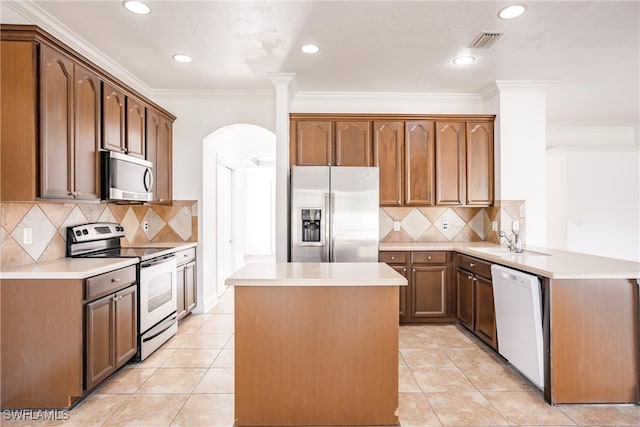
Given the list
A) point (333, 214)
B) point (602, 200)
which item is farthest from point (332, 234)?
point (602, 200)

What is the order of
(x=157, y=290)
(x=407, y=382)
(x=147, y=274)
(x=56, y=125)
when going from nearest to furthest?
(x=56, y=125) → (x=407, y=382) → (x=147, y=274) → (x=157, y=290)

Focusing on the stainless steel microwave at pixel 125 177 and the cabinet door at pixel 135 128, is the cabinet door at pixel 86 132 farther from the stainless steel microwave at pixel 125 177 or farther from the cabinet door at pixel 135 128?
the cabinet door at pixel 135 128

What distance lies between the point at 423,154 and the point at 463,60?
3.69ft

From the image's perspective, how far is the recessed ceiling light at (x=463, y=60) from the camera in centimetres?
338

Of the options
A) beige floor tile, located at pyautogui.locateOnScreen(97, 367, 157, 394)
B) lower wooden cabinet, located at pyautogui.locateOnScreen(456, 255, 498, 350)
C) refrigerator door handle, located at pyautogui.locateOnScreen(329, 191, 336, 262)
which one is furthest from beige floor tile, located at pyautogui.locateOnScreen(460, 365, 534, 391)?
beige floor tile, located at pyautogui.locateOnScreen(97, 367, 157, 394)

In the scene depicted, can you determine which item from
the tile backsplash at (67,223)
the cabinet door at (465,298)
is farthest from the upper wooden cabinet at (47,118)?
the cabinet door at (465,298)

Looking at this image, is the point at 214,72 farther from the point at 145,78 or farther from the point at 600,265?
the point at 600,265

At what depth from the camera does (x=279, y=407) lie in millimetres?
2113

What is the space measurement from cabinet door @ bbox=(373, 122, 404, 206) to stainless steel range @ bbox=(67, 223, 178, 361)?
2.44 m

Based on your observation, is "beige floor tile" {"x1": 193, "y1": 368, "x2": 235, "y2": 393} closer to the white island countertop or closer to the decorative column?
the white island countertop

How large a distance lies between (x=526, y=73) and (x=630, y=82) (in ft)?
4.28

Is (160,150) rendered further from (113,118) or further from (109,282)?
(109,282)

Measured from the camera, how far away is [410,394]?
258cm

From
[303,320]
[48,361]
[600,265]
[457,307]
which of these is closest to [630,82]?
[600,265]
